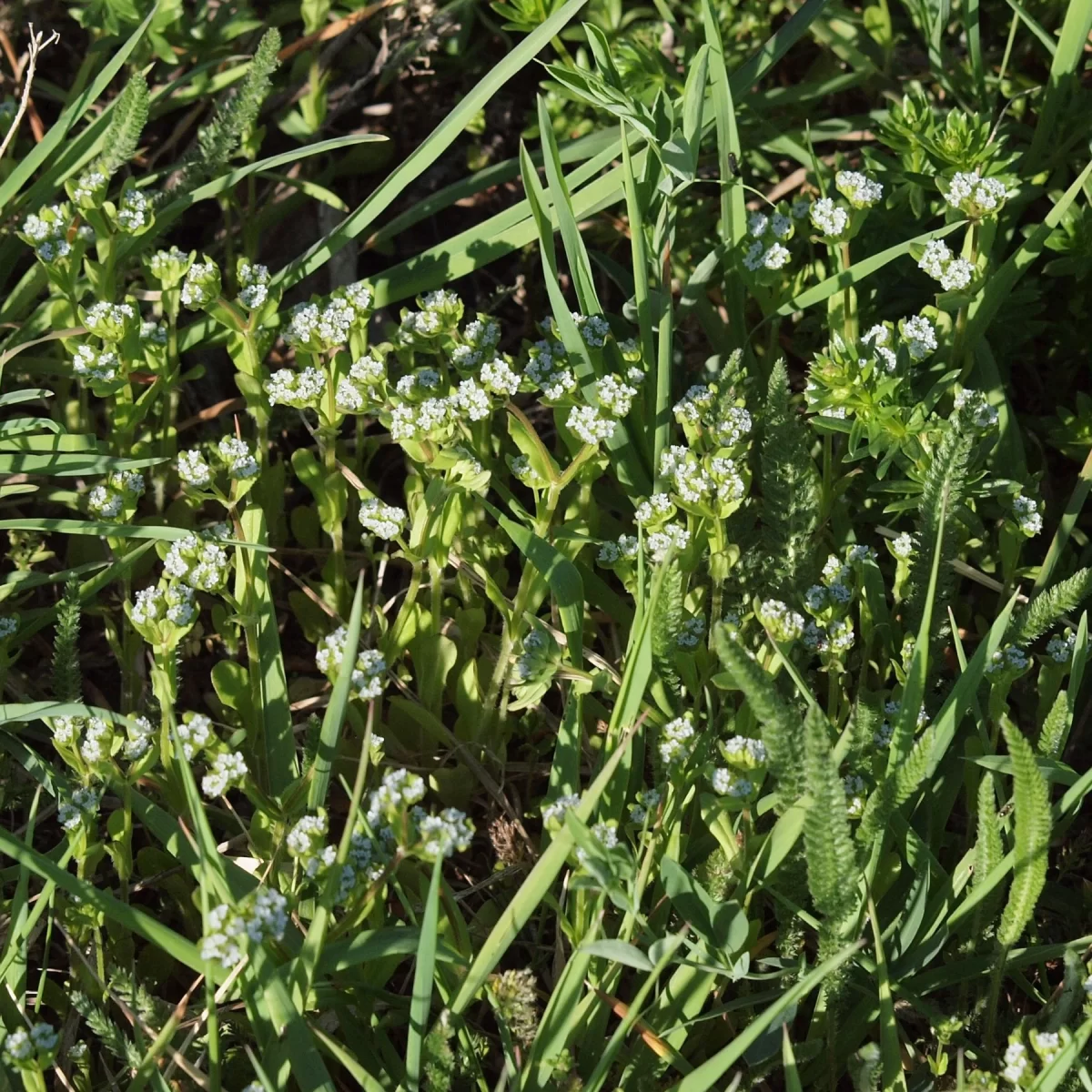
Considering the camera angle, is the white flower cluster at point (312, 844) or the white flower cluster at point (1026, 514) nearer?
the white flower cluster at point (312, 844)

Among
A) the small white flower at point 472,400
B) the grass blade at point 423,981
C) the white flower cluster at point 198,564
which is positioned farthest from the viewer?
the small white flower at point 472,400

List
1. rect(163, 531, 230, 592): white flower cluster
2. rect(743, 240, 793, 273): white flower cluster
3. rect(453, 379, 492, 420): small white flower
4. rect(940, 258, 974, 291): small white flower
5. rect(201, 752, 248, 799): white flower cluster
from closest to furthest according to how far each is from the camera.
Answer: rect(201, 752, 248, 799): white flower cluster
rect(163, 531, 230, 592): white flower cluster
rect(453, 379, 492, 420): small white flower
rect(940, 258, 974, 291): small white flower
rect(743, 240, 793, 273): white flower cluster

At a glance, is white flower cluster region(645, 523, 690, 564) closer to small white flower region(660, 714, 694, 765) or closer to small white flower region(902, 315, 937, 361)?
small white flower region(660, 714, 694, 765)

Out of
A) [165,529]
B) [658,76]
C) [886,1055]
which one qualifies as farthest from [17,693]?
[658,76]

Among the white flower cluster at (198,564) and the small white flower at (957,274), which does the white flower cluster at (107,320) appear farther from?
the small white flower at (957,274)

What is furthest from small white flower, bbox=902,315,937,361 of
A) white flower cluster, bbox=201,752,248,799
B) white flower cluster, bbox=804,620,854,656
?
white flower cluster, bbox=201,752,248,799

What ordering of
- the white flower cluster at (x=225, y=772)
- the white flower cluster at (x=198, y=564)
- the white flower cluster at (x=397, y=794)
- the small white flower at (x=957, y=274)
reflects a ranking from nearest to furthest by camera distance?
the white flower cluster at (x=397, y=794) < the white flower cluster at (x=225, y=772) < the white flower cluster at (x=198, y=564) < the small white flower at (x=957, y=274)

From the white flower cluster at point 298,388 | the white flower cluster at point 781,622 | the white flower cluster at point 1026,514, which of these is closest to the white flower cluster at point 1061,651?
the white flower cluster at point 1026,514
